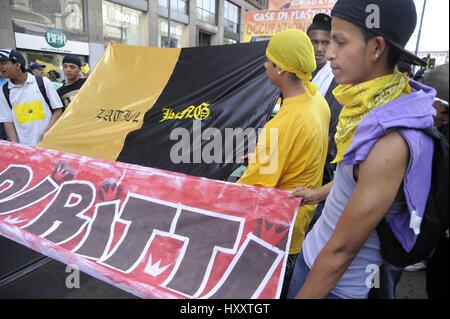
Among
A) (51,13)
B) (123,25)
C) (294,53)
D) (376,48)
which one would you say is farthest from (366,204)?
(123,25)

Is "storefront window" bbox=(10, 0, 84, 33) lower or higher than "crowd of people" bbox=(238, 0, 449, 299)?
higher

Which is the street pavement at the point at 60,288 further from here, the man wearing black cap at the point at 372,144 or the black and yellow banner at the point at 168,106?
the man wearing black cap at the point at 372,144

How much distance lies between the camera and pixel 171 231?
1.53 m

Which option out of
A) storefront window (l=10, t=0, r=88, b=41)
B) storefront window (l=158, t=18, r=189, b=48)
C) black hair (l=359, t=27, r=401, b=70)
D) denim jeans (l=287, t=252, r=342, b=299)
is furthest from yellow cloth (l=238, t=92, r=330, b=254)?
storefront window (l=158, t=18, r=189, b=48)

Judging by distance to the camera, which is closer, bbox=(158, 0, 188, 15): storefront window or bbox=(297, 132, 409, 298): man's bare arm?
bbox=(297, 132, 409, 298): man's bare arm

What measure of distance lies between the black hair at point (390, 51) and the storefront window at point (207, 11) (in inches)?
924

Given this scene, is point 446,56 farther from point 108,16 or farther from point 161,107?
point 108,16

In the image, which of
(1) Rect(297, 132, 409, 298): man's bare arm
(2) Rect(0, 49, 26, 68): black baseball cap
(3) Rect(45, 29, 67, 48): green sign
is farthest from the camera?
(3) Rect(45, 29, 67, 48): green sign

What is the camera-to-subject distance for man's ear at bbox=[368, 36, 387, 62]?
859mm

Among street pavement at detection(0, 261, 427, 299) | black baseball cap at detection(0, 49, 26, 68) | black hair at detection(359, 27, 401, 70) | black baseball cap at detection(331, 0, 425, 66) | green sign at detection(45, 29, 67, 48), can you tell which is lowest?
street pavement at detection(0, 261, 427, 299)

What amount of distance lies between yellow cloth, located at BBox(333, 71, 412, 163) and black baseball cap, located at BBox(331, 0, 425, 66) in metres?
0.08

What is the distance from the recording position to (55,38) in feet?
40.8

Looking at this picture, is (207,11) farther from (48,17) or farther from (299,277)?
(299,277)

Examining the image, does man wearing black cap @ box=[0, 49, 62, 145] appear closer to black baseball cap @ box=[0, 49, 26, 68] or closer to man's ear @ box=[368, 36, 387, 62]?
Answer: black baseball cap @ box=[0, 49, 26, 68]
